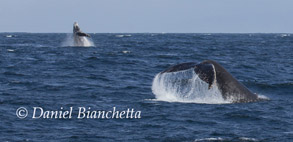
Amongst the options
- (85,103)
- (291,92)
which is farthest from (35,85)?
(291,92)

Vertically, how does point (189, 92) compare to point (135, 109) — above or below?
above

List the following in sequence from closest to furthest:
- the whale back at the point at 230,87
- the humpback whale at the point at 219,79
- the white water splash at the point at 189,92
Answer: the humpback whale at the point at 219,79 → the whale back at the point at 230,87 → the white water splash at the point at 189,92

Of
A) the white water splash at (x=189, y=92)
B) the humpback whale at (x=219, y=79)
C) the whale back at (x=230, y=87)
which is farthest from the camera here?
the white water splash at (x=189, y=92)

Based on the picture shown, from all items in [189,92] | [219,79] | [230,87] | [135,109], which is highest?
[219,79]

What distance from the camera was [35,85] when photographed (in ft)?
63.4

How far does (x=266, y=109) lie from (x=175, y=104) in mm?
2684

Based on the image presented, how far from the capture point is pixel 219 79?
1433cm

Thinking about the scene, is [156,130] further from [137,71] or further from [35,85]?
[137,71]

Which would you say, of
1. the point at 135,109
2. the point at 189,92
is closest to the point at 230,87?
the point at 189,92

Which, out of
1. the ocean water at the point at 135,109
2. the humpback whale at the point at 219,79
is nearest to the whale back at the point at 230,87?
the humpback whale at the point at 219,79

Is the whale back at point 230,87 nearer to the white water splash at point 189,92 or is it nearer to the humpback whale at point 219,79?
the humpback whale at point 219,79

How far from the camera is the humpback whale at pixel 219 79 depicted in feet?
43.6

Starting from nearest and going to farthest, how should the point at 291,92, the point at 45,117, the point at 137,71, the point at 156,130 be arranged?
the point at 156,130 → the point at 45,117 → the point at 291,92 → the point at 137,71

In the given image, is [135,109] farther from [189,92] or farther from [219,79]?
[189,92]
